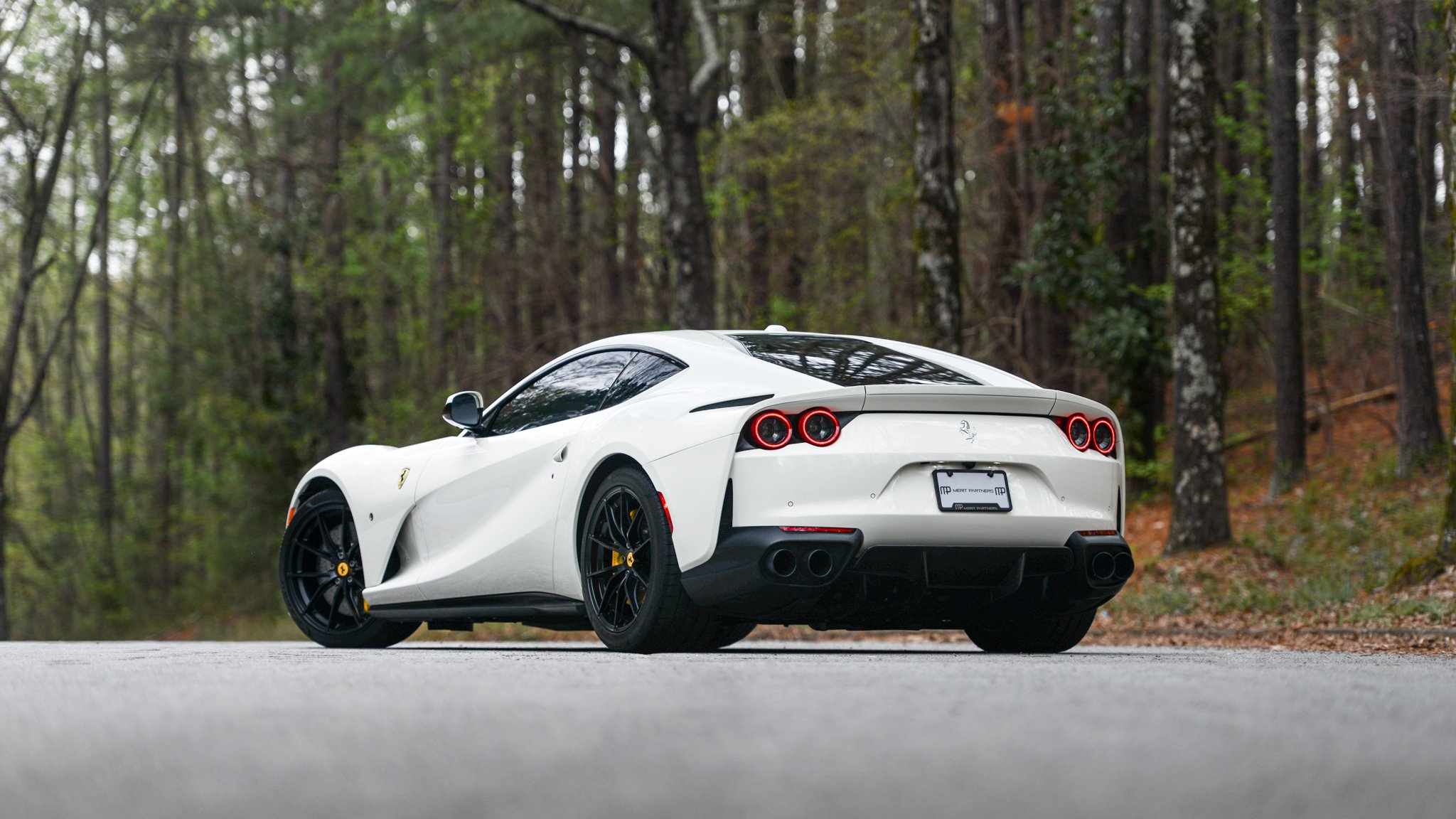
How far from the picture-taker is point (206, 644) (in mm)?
9812

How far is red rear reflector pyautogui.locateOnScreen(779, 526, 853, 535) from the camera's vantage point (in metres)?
6.08

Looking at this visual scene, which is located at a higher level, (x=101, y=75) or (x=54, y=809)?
(x=101, y=75)

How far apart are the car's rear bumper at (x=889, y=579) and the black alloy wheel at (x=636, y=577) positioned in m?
0.15

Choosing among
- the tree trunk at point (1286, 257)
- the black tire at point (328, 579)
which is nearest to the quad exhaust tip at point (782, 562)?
the black tire at point (328, 579)

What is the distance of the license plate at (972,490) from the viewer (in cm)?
625

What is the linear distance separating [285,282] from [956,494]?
78.8 feet

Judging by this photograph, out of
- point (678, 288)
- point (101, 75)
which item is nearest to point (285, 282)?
point (101, 75)

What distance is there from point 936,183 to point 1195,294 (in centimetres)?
277

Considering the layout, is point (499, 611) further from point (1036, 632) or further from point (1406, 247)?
point (1406, 247)

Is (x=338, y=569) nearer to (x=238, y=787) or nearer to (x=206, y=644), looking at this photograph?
(x=206, y=644)

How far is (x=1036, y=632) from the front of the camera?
7363mm

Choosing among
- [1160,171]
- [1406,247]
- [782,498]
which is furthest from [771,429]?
[1160,171]

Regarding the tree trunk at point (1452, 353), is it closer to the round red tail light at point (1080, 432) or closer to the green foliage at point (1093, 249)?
the round red tail light at point (1080, 432)

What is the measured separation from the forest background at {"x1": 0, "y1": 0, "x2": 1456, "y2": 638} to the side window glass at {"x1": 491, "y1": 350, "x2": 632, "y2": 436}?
8.24m
